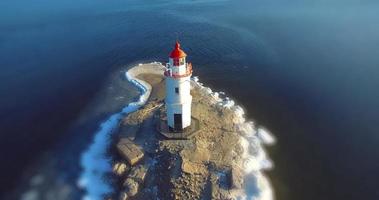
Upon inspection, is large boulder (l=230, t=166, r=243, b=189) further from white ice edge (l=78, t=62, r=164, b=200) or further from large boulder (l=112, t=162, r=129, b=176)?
white ice edge (l=78, t=62, r=164, b=200)

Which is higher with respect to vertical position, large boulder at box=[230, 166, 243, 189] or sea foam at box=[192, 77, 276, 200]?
large boulder at box=[230, 166, 243, 189]

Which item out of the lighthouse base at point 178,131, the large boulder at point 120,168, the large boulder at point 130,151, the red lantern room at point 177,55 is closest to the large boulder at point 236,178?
the lighthouse base at point 178,131

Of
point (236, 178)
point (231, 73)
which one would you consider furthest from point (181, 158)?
point (231, 73)

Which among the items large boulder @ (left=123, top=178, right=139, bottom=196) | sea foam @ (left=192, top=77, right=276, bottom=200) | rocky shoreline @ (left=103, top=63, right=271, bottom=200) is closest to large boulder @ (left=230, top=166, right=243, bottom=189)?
rocky shoreline @ (left=103, top=63, right=271, bottom=200)

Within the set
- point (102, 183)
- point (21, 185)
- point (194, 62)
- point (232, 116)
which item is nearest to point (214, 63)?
point (194, 62)

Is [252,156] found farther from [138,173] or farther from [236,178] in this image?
[138,173]

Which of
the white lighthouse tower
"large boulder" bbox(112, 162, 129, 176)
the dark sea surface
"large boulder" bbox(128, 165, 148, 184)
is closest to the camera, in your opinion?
the white lighthouse tower
